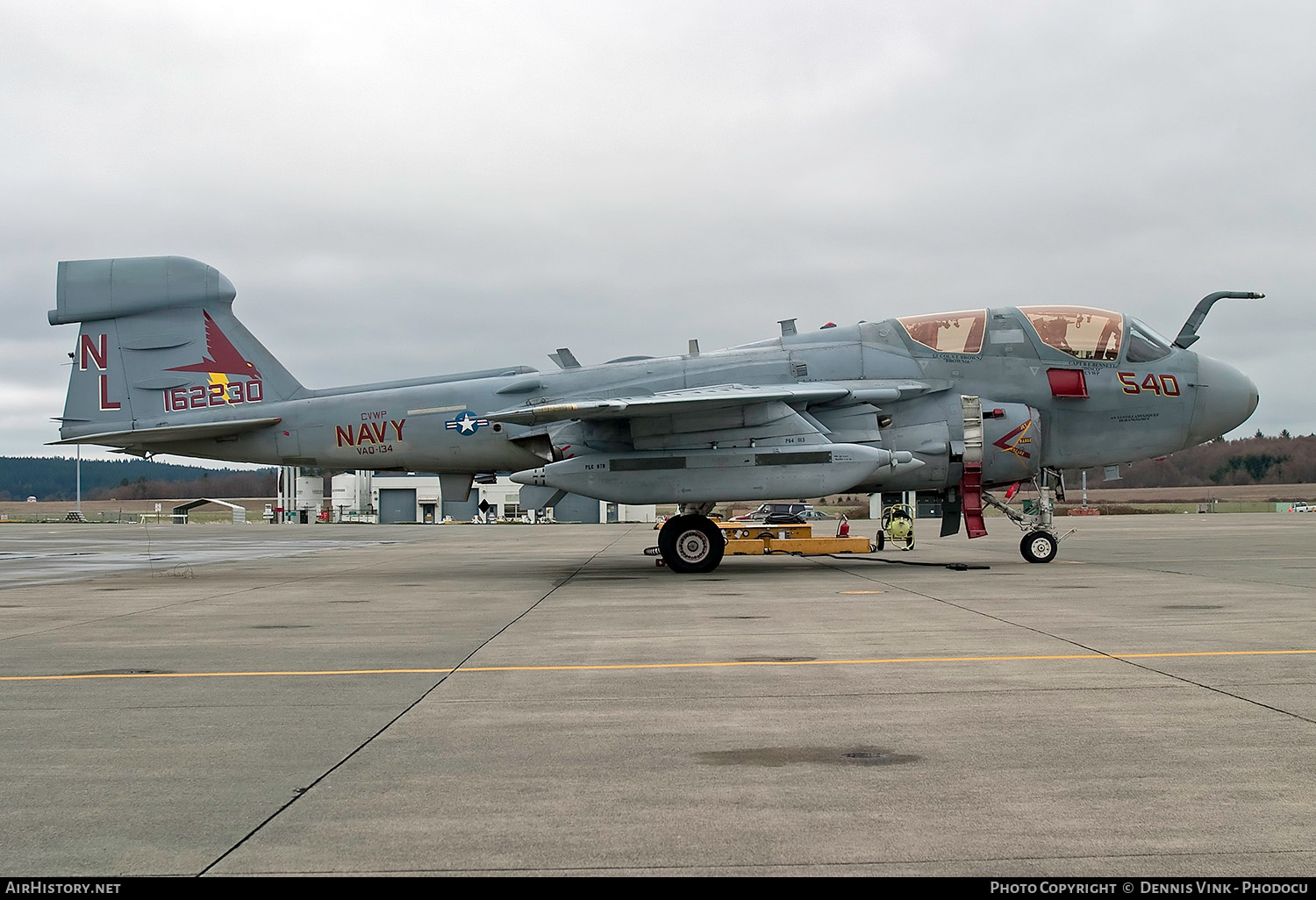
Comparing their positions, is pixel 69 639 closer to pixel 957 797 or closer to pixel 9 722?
pixel 9 722

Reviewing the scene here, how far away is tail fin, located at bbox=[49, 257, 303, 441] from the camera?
57.4 feet

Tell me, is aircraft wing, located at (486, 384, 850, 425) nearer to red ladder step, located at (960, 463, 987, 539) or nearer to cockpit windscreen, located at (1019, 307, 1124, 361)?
red ladder step, located at (960, 463, 987, 539)

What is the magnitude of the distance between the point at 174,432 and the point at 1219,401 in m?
18.0

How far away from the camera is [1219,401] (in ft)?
54.5

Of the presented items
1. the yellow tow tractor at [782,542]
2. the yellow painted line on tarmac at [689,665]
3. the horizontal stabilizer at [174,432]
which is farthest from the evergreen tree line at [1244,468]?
the yellow painted line on tarmac at [689,665]

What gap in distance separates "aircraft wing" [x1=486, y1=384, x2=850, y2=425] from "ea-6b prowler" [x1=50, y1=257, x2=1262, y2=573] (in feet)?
0.14

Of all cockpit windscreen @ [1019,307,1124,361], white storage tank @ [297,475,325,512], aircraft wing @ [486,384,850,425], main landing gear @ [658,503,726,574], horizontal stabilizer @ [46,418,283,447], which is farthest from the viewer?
white storage tank @ [297,475,325,512]

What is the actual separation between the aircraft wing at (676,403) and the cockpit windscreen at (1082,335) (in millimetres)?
3687

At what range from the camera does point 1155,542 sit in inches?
966

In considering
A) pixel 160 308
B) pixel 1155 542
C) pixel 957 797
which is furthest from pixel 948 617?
pixel 1155 542

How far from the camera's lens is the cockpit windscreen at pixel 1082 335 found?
16531 mm

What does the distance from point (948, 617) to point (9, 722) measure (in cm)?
760

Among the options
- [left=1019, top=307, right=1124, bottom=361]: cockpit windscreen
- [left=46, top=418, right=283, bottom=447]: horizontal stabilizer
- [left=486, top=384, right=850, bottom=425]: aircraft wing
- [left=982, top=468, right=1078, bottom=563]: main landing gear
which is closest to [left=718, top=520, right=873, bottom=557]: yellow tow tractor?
[left=982, top=468, right=1078, bottom=563]: main landing gear

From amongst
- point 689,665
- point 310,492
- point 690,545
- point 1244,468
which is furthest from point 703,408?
point 1244,468
